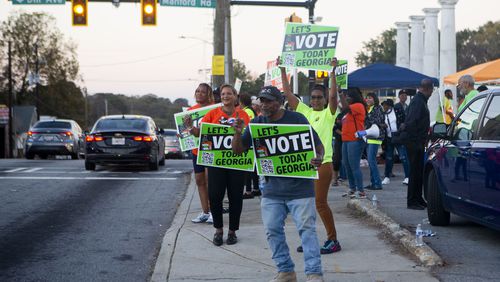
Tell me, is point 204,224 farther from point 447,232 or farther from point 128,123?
point 128,123

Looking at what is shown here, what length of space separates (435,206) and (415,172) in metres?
1.43

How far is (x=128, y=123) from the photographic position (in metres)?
19.9

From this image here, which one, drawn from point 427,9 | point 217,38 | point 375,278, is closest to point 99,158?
point 217,38

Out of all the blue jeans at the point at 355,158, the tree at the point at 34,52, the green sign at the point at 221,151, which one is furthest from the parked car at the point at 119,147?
the tree at the point at 34,52

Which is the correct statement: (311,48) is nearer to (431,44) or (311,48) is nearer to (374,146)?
(374,146)

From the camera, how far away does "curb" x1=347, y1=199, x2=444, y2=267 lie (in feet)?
22.9

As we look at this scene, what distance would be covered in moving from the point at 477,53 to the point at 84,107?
1700 inches

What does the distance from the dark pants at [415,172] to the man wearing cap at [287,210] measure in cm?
442

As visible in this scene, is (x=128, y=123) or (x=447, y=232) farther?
(x=128, y=123)

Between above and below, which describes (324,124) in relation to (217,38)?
below

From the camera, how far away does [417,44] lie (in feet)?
126

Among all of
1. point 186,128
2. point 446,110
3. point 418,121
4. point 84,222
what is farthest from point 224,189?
point 446,110

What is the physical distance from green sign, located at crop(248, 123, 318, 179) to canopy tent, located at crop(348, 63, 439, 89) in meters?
12.6

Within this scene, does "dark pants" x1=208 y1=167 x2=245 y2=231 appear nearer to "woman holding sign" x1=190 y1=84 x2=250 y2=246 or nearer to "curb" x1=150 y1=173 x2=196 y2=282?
"woman holding sign" x1=190 y1=84 x2=250 y2=246
